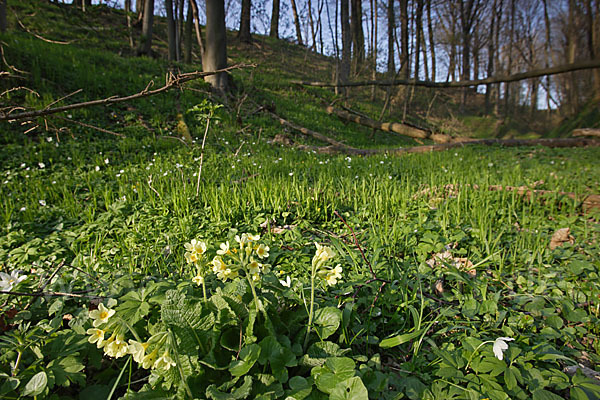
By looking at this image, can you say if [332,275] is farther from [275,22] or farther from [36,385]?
[275,22]

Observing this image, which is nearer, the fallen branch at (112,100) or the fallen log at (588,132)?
the fallen branch at (112,100)

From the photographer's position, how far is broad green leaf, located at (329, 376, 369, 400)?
85cm

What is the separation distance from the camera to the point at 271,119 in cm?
906

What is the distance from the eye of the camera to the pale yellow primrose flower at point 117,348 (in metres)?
0.91

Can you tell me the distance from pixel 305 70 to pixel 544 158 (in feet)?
58.3

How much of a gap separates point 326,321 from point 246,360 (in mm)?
346

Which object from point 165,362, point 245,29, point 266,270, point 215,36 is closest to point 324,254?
point 266,270

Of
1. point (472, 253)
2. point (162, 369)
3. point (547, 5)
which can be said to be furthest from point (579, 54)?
point (162, 369)

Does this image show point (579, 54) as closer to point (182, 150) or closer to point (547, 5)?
point (547, 5)

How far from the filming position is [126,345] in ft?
3.07

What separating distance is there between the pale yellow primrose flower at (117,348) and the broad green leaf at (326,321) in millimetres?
635

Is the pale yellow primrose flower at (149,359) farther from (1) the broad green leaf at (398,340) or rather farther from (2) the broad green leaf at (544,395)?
(2) the broad green leaf at (544,395)

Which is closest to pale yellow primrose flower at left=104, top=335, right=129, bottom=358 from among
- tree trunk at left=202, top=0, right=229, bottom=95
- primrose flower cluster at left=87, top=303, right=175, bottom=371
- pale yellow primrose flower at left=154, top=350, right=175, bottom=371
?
primrose flower cluster at left=87, top=303, right=175, bottom=371

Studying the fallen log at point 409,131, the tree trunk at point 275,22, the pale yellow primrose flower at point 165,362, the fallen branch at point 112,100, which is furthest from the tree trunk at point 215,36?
the tree trunk at point 275,22
